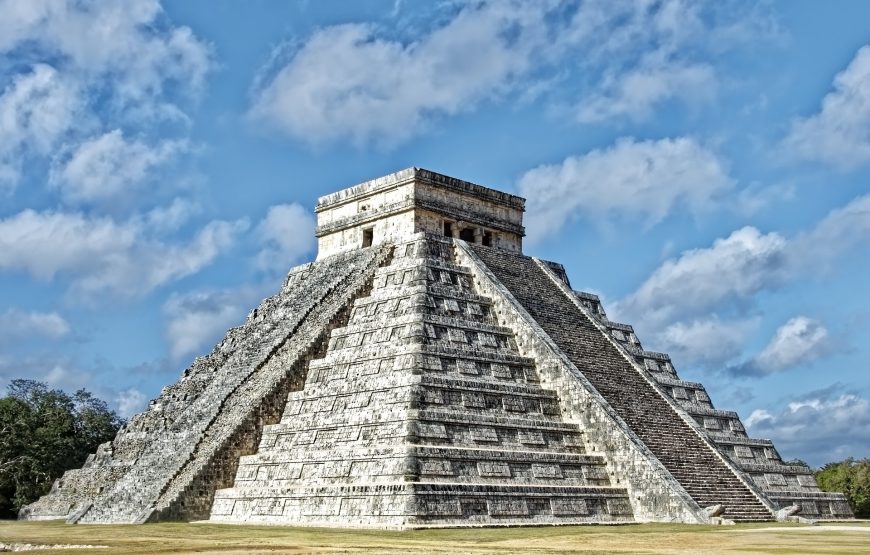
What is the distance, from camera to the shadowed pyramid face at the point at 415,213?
25250 millimetres

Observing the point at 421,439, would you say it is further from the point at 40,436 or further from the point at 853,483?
the point at 853,483

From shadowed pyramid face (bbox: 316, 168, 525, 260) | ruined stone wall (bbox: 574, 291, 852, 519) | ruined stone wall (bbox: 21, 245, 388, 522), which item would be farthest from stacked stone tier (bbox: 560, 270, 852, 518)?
ruined stone wall (bbox: 21, 245, 388, 522)

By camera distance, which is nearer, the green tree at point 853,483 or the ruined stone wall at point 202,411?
the ruined stone wall at point 202,411

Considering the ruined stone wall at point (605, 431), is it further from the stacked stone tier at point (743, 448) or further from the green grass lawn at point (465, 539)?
the stacked stone tier at point (743, 448)

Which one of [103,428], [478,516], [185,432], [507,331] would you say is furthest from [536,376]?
[103,428]

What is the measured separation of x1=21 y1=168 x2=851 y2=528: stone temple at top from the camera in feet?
57.8

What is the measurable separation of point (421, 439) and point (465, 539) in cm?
367

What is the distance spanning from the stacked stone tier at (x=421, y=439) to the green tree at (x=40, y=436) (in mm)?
12725

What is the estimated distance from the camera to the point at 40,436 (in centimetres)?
3080

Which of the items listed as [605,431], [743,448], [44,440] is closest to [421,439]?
[605,431]

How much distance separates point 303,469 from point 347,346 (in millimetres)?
3591

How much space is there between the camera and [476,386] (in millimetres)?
19297

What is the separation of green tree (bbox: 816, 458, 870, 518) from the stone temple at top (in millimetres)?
10858

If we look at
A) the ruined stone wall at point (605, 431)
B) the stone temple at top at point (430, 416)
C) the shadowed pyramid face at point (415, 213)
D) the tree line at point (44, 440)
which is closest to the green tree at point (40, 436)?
the tree line at point (44, 440)
